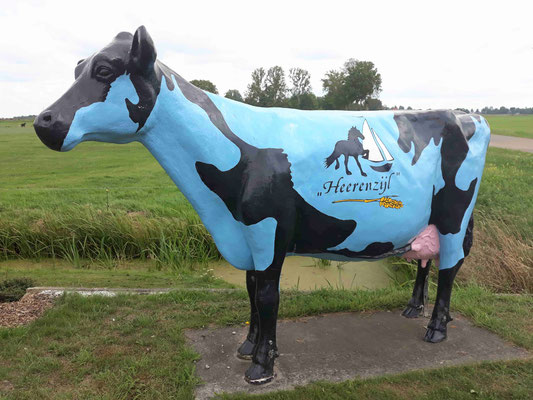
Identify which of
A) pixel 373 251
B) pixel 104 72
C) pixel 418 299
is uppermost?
pixel 104 72

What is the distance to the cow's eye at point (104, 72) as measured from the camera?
8.25ft

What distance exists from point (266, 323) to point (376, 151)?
1512mm

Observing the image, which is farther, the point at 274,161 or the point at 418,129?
the point at 418,129

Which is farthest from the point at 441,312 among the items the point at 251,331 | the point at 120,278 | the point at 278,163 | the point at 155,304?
the point at 120,278

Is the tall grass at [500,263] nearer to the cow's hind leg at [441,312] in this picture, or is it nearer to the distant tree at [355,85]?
the cow's hind leg at [441,312]

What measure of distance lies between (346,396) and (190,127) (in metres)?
2.18

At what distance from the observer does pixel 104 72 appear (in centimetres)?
252

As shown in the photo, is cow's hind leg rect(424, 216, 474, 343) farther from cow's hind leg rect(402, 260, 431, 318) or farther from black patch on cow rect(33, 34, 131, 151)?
black patch on cow rect(33, 34, 131, 151)

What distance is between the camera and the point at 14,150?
2195cm

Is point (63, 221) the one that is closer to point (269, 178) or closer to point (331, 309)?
point (331, 309)

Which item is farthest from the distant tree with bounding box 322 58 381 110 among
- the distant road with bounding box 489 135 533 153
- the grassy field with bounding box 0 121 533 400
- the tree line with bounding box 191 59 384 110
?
the grassy field with bounding box 0 121 533 400

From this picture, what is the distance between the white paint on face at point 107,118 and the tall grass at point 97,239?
5048 millimetres

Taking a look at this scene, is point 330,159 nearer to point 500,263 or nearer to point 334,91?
point 500,263

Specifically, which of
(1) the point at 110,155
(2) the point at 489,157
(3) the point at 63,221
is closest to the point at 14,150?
(1) the point at 110,155
